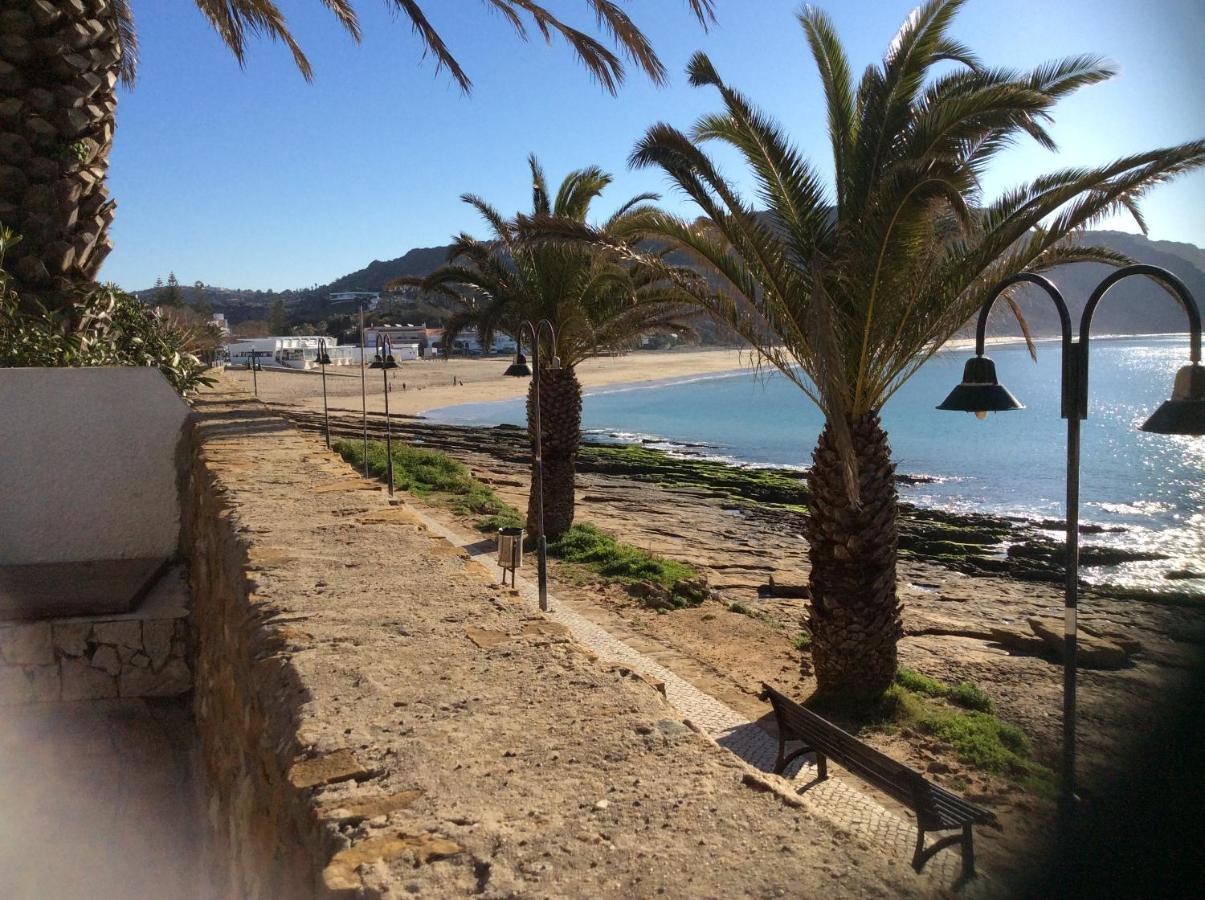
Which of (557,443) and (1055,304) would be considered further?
(557,443)

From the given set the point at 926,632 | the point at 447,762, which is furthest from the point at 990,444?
the point at 447,762

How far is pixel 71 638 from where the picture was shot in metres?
5.30

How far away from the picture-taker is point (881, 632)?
8164mm

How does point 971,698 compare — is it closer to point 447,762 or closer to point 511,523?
point 447,762

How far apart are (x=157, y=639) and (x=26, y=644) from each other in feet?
2.15

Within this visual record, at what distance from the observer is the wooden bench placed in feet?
15.4

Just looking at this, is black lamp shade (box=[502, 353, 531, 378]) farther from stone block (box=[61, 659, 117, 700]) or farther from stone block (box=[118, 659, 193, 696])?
stone block (box=[61, 659, 117, 700])

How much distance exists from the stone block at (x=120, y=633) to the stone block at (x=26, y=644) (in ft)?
0.80

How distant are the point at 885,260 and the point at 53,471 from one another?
6279mm

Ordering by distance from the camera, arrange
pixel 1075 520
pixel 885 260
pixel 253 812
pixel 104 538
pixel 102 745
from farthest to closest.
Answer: pixel 885 260 < pixel 104 538 < pixel 102 745 < pixel 1075 520 < pixel 253 812

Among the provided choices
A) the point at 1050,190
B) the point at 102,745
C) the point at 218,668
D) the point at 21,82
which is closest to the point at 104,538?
the point at 102,745

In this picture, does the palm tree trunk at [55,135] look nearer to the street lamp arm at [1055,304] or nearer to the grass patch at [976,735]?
the street lamp arm at [1055,304]

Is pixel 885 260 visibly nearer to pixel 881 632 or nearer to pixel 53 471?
pixel 881 632

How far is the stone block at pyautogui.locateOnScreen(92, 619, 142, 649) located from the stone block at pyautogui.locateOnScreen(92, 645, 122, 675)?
50mm
